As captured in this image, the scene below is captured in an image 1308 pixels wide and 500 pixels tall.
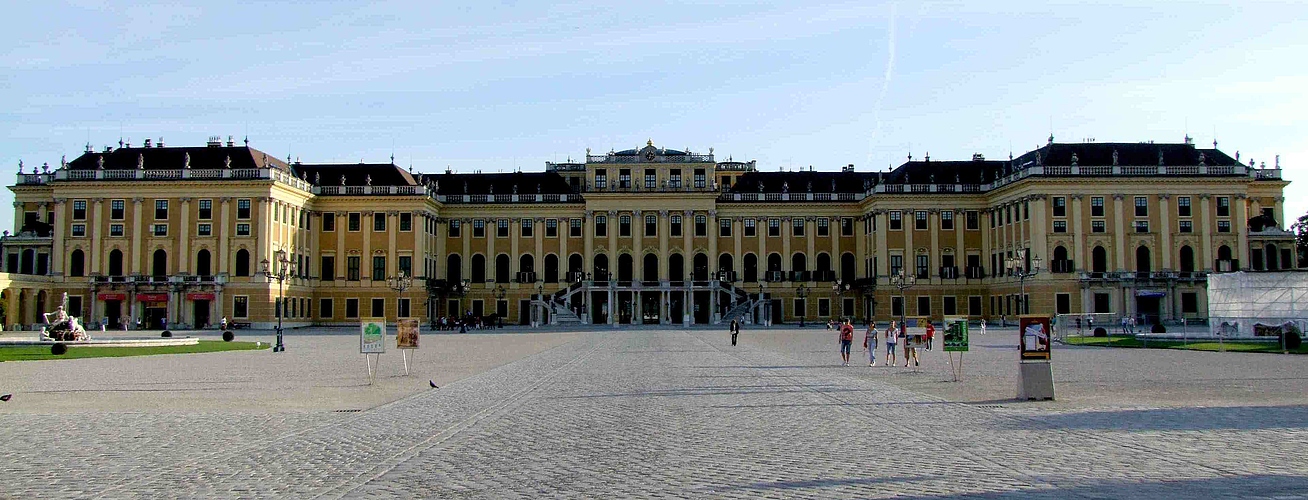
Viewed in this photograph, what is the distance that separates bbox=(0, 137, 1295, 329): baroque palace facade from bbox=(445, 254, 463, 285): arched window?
9.1 inches

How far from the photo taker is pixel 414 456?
13.2 metres

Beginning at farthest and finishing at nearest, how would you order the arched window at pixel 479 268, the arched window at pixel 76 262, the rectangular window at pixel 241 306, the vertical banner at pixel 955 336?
the arched window at pixel 479 268 < the arched window at pixel 76 262 < the rectangular window at pixel 241 306 < the vertical banner at pixel 955 336

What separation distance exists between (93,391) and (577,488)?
16.0 meters

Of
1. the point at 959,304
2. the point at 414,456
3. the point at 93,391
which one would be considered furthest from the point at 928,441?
the point at 959,304

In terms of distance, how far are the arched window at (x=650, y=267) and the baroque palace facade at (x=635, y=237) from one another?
0.17m

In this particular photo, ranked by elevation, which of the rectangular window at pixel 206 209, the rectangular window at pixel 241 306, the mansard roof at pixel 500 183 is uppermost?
the mansard roof at pixel 500 183

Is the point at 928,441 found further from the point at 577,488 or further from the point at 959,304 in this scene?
the point at 959,304

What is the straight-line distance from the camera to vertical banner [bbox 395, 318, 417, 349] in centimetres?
2806

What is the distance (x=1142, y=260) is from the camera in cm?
7981

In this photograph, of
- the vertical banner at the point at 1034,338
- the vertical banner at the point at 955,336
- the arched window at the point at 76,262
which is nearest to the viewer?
the vertical banner at the point at 1034,338

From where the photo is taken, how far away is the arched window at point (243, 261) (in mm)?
80562

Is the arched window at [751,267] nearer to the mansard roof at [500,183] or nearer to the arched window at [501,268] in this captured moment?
the mansard roof at [500,183]

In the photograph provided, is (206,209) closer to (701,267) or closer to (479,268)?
(479,268)

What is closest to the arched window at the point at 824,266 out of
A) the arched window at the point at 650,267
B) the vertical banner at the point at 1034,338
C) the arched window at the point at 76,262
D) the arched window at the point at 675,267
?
the arched window at the point at 675,267
